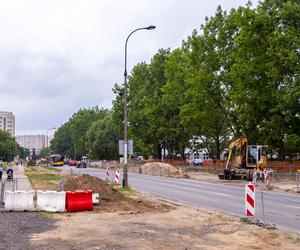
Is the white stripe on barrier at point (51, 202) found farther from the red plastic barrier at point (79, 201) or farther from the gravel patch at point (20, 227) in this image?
the gravel patch at point (20, 227)

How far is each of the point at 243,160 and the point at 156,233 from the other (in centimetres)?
3268

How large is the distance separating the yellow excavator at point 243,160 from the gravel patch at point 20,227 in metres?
29.7

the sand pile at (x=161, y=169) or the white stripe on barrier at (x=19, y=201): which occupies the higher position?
the sand pile at (x=161, y=169)

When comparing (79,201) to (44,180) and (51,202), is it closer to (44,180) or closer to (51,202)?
(51,202)

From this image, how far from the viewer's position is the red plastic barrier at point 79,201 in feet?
53.2

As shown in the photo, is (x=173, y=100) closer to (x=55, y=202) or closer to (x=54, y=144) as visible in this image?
(x=55, y=202)

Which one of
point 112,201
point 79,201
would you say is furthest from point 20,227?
point 112,201

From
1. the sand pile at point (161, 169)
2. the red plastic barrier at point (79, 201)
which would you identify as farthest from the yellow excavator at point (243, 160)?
the red plastic barrier at point (79, 201)

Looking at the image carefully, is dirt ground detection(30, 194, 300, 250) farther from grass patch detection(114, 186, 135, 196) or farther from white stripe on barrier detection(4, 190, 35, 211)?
grass patch detection(114, 186, 135, 196)

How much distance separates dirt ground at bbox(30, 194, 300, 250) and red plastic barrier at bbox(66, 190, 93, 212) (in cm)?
65

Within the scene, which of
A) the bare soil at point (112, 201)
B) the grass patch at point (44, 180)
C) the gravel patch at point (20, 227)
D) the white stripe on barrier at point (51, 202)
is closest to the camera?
the gravel patch at point (20, 227)

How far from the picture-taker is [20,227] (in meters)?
12.5

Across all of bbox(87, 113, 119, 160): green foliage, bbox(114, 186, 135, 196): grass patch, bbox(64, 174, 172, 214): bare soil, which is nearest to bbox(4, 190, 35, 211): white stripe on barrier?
bbox(64, 174, 172, 214): bare soil

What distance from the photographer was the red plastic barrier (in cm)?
1620
